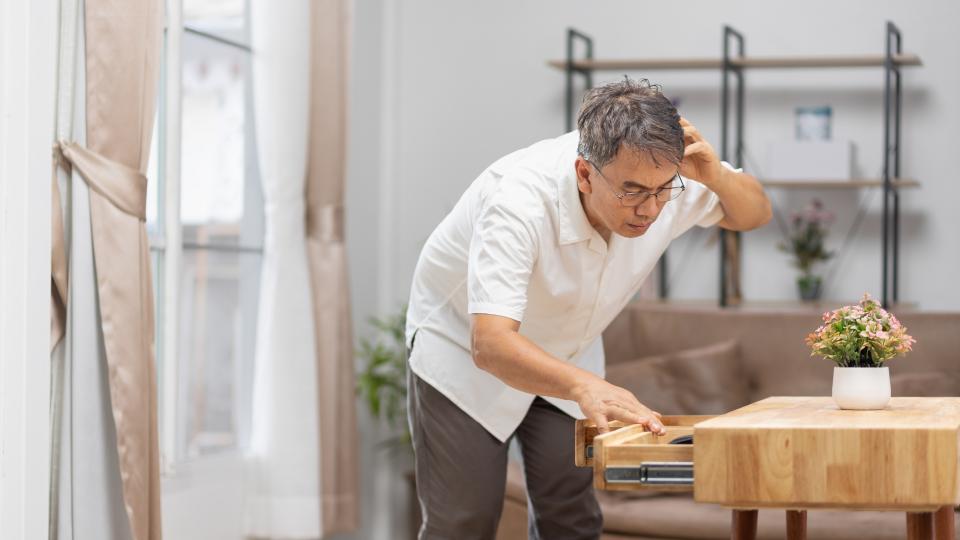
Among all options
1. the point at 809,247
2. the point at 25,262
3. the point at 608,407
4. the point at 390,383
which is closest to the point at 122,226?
the point at 25,262

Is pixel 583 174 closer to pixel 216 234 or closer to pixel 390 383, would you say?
pixel 216 234

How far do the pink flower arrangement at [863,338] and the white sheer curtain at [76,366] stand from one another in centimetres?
156

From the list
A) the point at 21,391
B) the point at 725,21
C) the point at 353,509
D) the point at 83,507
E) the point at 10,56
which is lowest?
the point at 353,509

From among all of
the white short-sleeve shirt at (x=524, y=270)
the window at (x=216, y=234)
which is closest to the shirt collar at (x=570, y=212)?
the white short-sleeve shirt at (x=524, y=270)

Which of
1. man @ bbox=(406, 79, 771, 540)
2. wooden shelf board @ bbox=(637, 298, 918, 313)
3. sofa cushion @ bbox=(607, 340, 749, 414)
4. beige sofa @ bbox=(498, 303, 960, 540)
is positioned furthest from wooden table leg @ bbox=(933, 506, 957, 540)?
wooden shelf board @ bbox=(637, 298, 918, 313)

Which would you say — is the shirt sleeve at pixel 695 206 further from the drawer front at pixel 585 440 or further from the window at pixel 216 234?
the window at pixel 216 234

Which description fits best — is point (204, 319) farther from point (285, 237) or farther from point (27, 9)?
point (27, 9)

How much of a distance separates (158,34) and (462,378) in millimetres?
1191

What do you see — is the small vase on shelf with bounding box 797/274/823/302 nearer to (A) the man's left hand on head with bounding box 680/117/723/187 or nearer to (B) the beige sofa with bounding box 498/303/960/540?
(B) the beige sofa with bounding box 498/303/960/540

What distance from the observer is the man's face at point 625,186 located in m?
1.82

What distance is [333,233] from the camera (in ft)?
12.8

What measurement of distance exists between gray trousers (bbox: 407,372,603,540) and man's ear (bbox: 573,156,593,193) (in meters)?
0.54

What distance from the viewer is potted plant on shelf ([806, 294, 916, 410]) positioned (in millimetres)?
1919

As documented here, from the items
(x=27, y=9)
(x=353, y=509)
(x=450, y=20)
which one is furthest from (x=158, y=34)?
(x=450, y=20)
